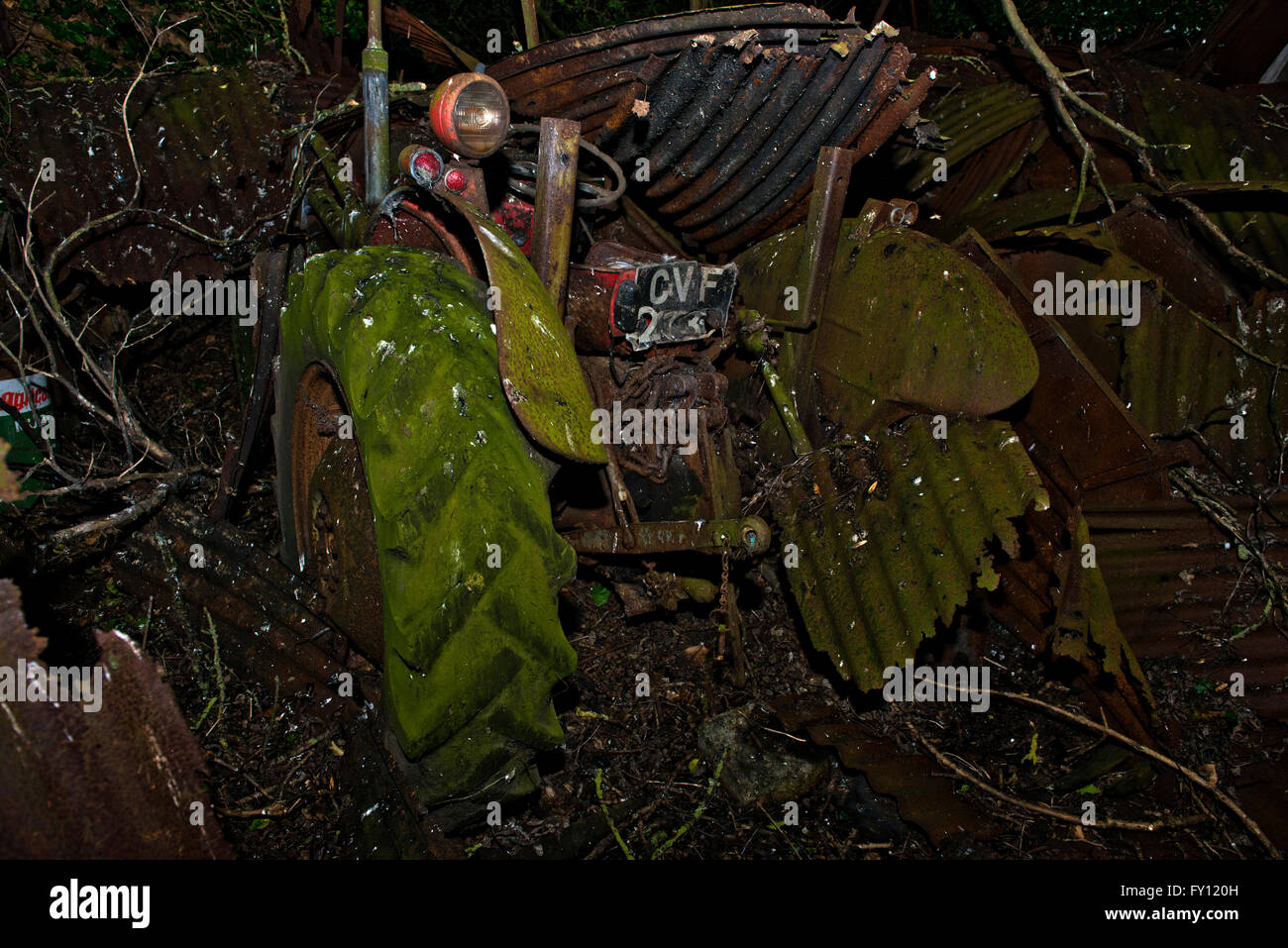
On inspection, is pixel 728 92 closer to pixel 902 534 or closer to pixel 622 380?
pixel 622 380

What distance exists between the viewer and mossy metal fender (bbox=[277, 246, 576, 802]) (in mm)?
1403

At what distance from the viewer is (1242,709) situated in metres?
2.73

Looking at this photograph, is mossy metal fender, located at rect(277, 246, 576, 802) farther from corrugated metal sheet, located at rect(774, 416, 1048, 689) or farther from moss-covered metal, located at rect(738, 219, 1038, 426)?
moss-covered metal, located at rect(738, 219, 1038, 426)

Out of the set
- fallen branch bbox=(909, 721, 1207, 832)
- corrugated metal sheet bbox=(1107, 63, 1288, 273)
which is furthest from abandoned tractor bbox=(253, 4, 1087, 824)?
corrugated metal sheet bbox=(1107, 63, 1288, 273)

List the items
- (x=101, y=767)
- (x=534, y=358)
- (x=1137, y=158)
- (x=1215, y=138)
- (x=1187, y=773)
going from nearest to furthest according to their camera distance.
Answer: (x=101, y=767) → (x=534, y=358) → (x=1187, y=773) → (x=1137, y=158) → (x=1215, y=138)

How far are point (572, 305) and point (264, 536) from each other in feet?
4.92

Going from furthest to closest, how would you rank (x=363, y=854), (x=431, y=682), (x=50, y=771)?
1. (x=363, y=854)
2. (x=431, y=682)
3. (x=50, y=771)

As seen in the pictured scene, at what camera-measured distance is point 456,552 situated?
140 centimetres

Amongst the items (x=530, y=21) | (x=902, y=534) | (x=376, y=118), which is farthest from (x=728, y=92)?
(x=902, y=534)

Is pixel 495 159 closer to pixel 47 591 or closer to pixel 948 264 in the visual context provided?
pixel 948 264

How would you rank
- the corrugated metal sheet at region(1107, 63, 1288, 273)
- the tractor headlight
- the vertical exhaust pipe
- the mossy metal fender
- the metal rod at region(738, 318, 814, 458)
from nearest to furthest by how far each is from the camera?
the mossy metal fender < the tractor headlight < the vertical exhaust pipe < the metal rod at region(738, 318, 814, 458) < the corrugated metal sheet at region(1107, 63, 1288, 273)

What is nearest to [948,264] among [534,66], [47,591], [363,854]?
[534,66]

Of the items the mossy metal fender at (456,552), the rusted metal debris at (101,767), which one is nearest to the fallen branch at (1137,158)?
the mossy metal fender at (456,552)

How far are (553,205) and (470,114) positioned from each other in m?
0.35
